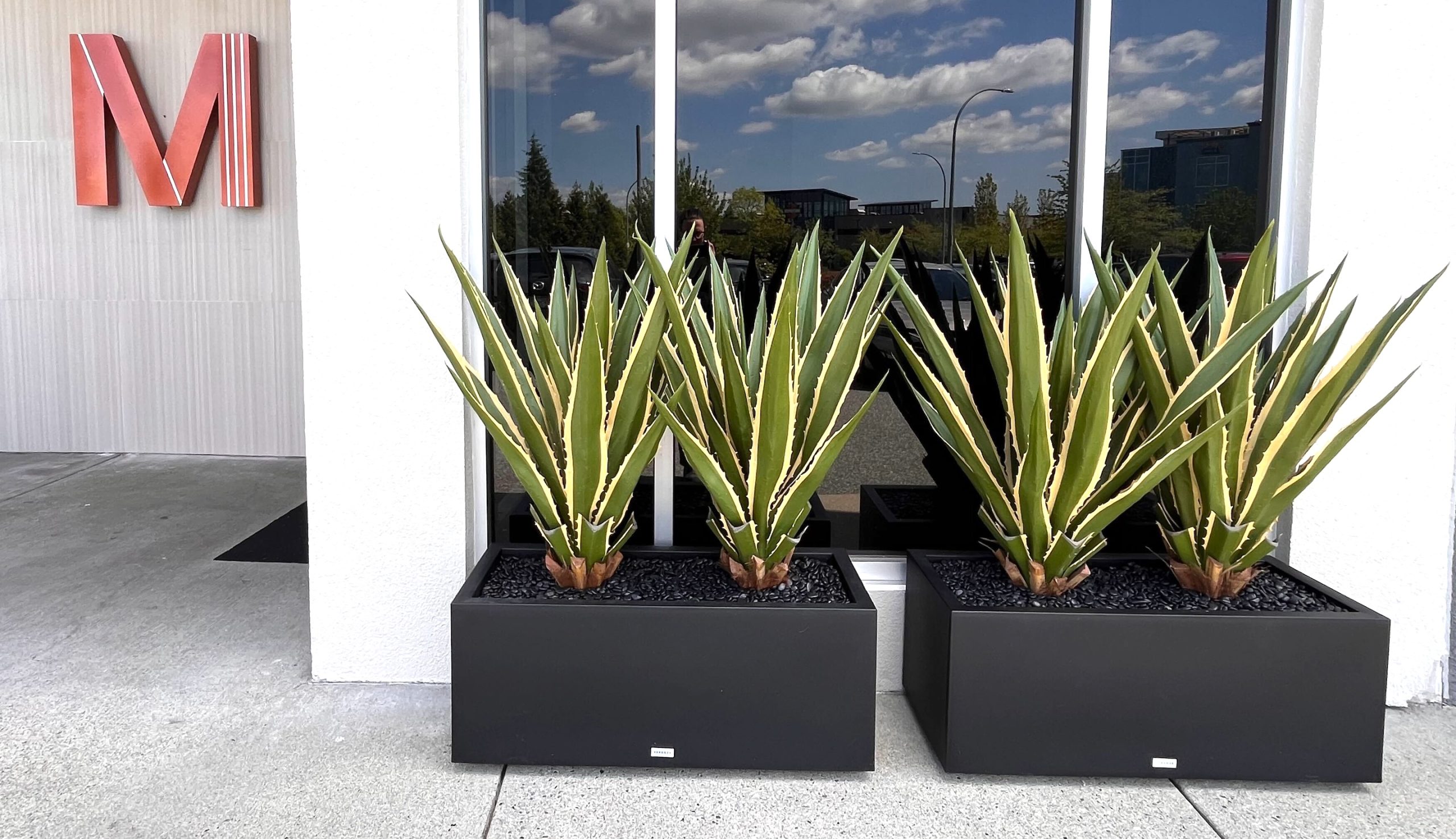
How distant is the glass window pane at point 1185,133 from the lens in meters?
2.35

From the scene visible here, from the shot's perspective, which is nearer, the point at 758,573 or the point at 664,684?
the point at 664,684

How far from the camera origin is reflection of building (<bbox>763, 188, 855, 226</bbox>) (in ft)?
8.74

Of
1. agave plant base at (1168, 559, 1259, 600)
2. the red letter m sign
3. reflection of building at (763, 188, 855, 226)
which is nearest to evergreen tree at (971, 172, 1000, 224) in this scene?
reflection of building at (763, 188, 855, 226)

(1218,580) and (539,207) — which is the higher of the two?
(539,207)

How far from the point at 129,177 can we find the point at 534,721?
4465 millimetres

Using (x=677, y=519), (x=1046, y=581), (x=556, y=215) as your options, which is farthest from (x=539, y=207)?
(x=1046, y=581)

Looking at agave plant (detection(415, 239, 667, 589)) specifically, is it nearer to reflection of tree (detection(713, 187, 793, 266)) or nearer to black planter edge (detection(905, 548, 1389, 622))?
reflection of tree (detection(713, 187, 793, 266))

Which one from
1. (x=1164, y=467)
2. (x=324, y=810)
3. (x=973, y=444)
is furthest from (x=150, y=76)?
(x=1164, y=467)

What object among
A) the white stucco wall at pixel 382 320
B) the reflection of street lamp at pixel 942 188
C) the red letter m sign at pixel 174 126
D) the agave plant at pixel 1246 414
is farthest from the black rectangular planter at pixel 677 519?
the red letter m sign at pixel 174 126

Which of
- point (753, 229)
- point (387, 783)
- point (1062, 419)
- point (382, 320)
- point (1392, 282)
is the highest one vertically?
point (753, 229)

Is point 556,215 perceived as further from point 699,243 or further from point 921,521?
point 921,521

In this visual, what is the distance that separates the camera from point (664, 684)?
194 centimetres

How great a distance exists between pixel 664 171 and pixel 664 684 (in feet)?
3.95

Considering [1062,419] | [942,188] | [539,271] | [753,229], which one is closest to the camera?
[1062,419]
